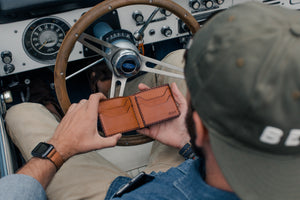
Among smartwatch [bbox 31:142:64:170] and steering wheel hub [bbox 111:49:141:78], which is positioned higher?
steering wheel hub [bbox 111:49:141:78]

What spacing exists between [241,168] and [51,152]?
63 centimetres

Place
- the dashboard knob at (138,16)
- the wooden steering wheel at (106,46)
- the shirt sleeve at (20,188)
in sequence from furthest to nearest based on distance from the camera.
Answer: the dashboard knob at (138,16), the wooden steering wheel at (106,46), the shirt sleeve at (20,188)

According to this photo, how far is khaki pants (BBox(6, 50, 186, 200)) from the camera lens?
3.31ft

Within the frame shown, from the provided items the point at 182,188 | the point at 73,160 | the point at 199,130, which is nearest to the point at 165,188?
the point at 182,188

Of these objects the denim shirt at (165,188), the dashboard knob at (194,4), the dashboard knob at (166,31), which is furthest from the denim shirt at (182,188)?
the dashboard knob at (194,4)

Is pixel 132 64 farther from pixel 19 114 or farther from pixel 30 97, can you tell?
pixel 30 97

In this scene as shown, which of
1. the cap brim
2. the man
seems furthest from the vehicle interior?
the cap brim

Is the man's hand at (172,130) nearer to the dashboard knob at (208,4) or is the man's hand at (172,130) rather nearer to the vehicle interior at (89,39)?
the vehicle interior at (89,39)

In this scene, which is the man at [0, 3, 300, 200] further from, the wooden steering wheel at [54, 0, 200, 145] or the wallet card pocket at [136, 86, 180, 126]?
the wooden steering wheel at [54, 0, 200, 145]

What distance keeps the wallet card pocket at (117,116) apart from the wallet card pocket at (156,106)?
42 millimetres

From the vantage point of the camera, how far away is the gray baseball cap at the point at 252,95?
1.52 ft

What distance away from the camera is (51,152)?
920mm

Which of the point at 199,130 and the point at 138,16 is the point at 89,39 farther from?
the point at 199,130

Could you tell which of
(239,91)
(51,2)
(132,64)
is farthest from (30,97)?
(239,91)
